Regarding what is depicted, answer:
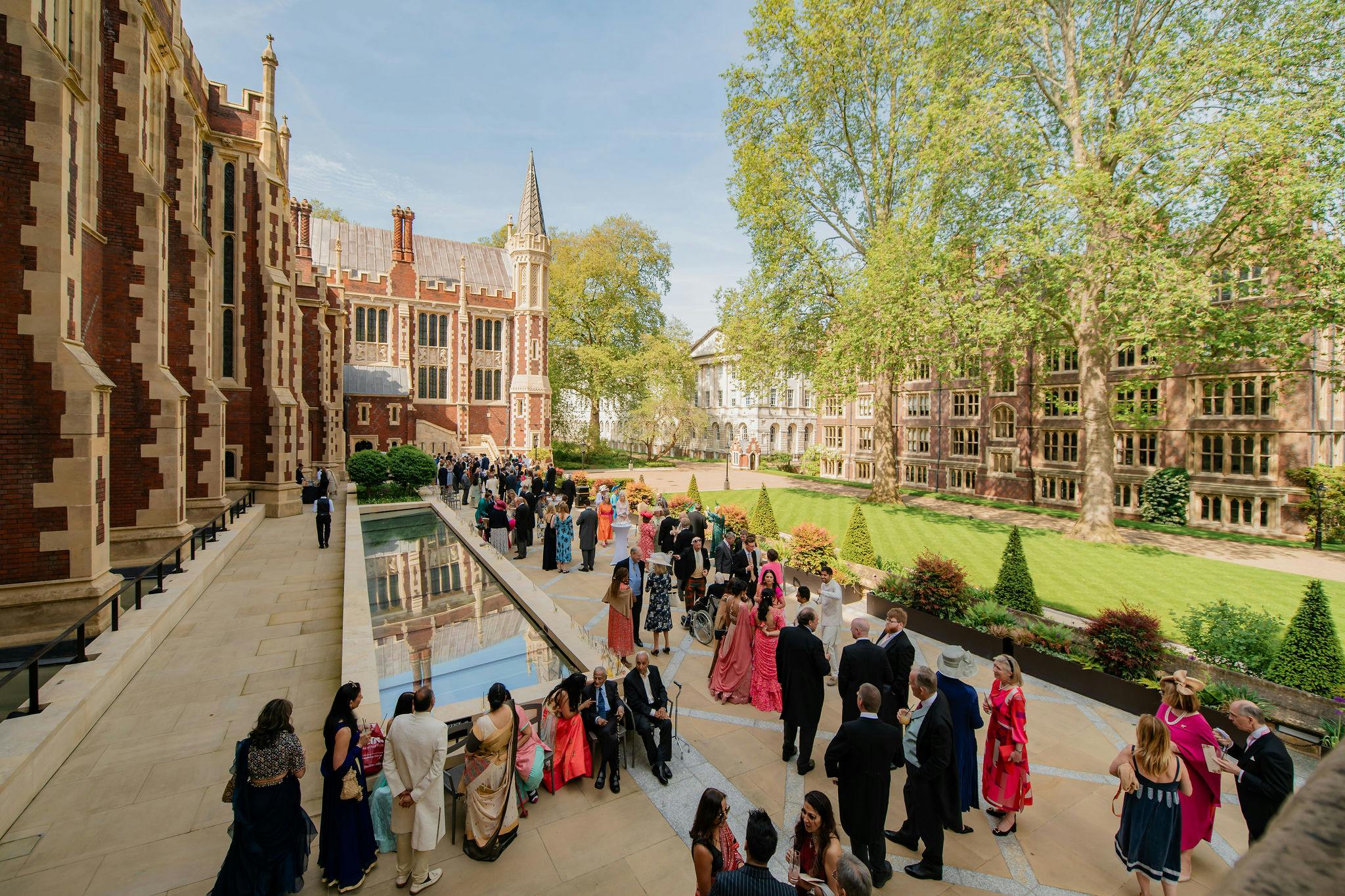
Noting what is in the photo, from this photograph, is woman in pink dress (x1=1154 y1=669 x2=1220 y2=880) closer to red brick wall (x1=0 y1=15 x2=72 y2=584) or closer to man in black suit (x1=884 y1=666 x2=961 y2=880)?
man in black suit (x1=884 y1=666 x2=961 y2=880)

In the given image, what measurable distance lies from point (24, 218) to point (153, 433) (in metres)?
5.24

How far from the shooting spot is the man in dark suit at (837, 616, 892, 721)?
6273 millimetres

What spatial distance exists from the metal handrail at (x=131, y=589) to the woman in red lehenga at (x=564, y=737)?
4.80m

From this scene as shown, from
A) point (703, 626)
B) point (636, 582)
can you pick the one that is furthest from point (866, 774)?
A: point (636, 582)

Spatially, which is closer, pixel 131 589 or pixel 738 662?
pixel 738 662

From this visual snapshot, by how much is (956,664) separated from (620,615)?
184 inches

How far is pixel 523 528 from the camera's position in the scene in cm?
1550

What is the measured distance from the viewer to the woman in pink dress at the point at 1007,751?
228 inches

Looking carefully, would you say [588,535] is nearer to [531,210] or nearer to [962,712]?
[962,712]

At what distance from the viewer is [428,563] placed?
14.3 metres

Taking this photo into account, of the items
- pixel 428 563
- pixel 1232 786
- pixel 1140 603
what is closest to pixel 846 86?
pixel 1140 603

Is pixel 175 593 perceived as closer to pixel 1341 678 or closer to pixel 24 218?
pixel 24 218

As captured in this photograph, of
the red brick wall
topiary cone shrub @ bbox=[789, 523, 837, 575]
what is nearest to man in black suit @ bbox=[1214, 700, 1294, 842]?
topiary cone shrub @ bbox=[789, 523, 837, 575]

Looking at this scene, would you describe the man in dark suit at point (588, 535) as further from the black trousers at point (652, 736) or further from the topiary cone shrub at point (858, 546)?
the black trousers at point (652, 736)
